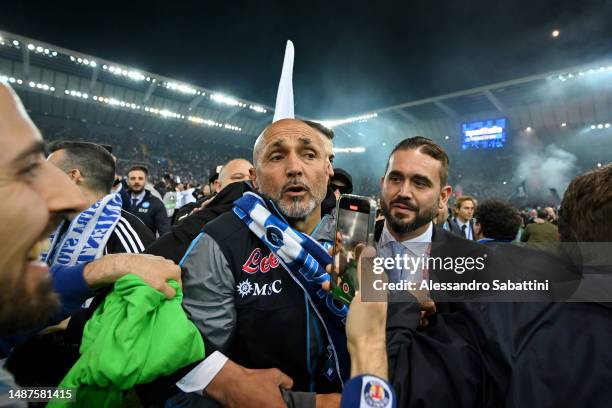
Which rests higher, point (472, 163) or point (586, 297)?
point (472, 163)

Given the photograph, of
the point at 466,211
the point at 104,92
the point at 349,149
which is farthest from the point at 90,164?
the point at 349,149

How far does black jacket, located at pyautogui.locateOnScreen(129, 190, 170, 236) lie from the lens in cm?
544

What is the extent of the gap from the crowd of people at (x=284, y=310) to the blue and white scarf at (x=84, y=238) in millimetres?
22

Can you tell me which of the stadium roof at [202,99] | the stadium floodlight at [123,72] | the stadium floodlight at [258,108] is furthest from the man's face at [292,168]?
the stadium floodlight at [258,108]

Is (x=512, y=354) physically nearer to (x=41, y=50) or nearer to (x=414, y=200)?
(x=414, y=200)

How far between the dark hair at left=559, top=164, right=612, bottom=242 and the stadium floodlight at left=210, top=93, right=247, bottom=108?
26.8 meters

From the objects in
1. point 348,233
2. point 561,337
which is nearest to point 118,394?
point 348,233

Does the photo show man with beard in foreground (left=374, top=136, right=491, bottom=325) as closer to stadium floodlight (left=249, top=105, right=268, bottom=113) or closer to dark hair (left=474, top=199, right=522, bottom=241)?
dark hair (left=474, top=199, right=522, bottom=241)

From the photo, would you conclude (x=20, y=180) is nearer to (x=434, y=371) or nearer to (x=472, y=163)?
(x=434, y=371)

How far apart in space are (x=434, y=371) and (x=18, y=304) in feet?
3.90

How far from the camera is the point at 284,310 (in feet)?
4.88

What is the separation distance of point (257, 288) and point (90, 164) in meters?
1.77

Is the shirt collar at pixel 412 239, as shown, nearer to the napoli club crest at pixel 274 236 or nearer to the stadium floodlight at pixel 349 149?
the napoli club crest at pixel 274 236

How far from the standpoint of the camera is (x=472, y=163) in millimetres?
30844
